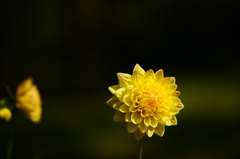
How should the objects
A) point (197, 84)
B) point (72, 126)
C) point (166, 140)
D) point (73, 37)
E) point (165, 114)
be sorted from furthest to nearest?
point (73, 37) < point (197, 84) < point (72, 126) < point (166, 140) < point (165, 114)

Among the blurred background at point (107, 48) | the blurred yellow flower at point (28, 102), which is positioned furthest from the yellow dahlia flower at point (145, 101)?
the blurred background at point (107, 48)

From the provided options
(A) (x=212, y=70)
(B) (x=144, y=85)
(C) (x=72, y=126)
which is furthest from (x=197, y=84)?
(B) (x=144, y=85)

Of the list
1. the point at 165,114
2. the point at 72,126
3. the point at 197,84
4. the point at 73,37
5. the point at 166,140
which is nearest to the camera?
the point at 165,114

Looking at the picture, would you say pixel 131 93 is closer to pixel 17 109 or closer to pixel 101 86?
pixel 17 109

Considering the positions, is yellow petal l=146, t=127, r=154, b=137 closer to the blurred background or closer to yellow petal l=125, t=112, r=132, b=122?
yellow petal l=125, t=112, r=132, b=122

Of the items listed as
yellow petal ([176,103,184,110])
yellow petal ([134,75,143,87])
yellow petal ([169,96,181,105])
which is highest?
yellow petal ([134,75,143,87])

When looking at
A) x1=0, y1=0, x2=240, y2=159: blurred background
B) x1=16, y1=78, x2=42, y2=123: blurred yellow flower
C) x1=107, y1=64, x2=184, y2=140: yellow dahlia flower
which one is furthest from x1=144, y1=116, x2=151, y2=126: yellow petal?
x1=0, y1=0, x2=240, y2=159: blurred background
